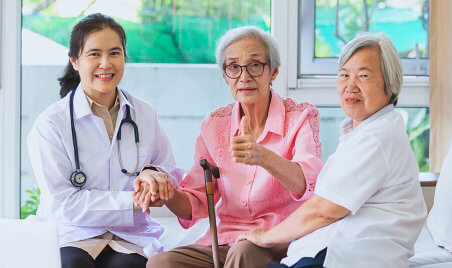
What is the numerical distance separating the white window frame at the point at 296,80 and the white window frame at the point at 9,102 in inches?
59.2

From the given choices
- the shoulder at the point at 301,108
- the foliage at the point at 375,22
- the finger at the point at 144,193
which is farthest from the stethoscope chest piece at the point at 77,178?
the foliage at the point at 375,22

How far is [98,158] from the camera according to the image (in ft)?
7.52

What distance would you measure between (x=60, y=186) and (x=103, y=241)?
27cm

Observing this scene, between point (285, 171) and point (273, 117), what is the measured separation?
1.01 feet

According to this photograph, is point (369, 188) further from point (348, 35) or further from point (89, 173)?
point (348, 35)

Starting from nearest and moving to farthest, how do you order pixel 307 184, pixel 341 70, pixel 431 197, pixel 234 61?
pixel 341 70, pixel 307 184, pixel 234 61, pixel 431 197

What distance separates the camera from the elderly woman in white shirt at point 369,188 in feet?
5.49

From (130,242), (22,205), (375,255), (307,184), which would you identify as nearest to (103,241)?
(130,242)

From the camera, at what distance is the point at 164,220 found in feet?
9.20

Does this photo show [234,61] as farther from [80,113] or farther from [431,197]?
[431,197]

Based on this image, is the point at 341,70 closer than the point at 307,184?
Yes

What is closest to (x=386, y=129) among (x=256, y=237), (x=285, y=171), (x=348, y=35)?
(x=285, y=171)

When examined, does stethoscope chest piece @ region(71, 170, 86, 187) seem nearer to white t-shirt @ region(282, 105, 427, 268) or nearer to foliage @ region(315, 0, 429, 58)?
white t-shirt @ region(282, 105, 427, 268)

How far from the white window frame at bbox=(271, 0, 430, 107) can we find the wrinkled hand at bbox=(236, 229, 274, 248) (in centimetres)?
148
